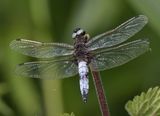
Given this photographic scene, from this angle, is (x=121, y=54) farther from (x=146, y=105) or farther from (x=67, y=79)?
(x=67, y=79)

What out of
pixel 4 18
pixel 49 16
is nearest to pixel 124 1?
pixel 49 16

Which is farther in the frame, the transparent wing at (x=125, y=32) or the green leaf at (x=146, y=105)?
the transparent wing at (x=125, y=32)

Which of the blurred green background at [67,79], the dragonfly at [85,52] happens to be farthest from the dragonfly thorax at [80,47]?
the blurred green background at [67,79]

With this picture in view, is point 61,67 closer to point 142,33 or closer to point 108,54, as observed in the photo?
point 108,54

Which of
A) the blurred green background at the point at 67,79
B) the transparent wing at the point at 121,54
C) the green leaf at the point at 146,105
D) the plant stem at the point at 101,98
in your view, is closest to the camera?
the plant stem at the point at 101,98

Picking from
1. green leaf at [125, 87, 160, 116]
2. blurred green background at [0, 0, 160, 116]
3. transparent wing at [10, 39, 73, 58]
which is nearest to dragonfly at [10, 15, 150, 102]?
transparent wing at [10, 39, 73, 58]

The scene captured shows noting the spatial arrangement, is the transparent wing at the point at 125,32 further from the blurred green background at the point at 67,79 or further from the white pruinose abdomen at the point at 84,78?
the blurred green background at the point at 67,79

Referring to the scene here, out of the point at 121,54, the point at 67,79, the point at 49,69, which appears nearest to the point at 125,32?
the point at 121,54

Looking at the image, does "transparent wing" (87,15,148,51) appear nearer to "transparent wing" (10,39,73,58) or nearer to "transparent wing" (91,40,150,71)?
"transparent wing" (91,40,150,71)
